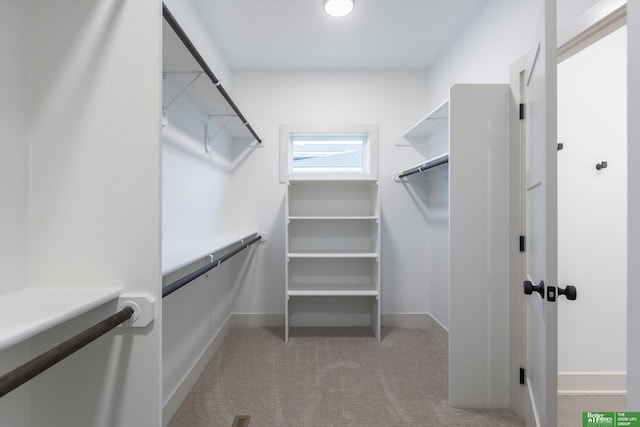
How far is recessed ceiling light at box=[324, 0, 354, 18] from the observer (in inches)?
67.0

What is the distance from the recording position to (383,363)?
6.38ft

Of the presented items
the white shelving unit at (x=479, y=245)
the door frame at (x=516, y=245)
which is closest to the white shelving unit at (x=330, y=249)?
the white shelving unit at (x=479, y=245)

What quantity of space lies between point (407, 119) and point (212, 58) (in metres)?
1.73

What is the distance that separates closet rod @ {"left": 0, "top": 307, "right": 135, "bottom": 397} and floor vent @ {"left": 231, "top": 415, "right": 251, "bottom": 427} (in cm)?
A: 99

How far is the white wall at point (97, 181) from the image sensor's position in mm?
789

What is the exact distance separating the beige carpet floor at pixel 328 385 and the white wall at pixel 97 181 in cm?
79

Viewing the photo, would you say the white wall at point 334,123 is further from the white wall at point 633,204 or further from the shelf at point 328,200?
the white wall at point 633,204

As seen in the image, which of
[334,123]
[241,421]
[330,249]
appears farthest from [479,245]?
[334,123]

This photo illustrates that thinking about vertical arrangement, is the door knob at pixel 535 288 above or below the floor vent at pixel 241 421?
above

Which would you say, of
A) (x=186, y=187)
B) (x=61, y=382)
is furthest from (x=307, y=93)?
(x=61, y=382)

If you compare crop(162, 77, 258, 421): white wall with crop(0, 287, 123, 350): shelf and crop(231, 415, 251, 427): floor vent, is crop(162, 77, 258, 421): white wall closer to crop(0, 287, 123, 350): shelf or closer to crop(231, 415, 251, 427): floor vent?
crop(231, 415, 251, 427): floor vent

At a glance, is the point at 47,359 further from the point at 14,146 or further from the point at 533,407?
the point at 533,407

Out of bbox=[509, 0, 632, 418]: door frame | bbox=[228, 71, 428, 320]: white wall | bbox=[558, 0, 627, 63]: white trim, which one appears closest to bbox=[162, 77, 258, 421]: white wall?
bbox=[228, 71, 428, 320]: white wall

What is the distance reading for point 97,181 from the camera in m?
0.81
